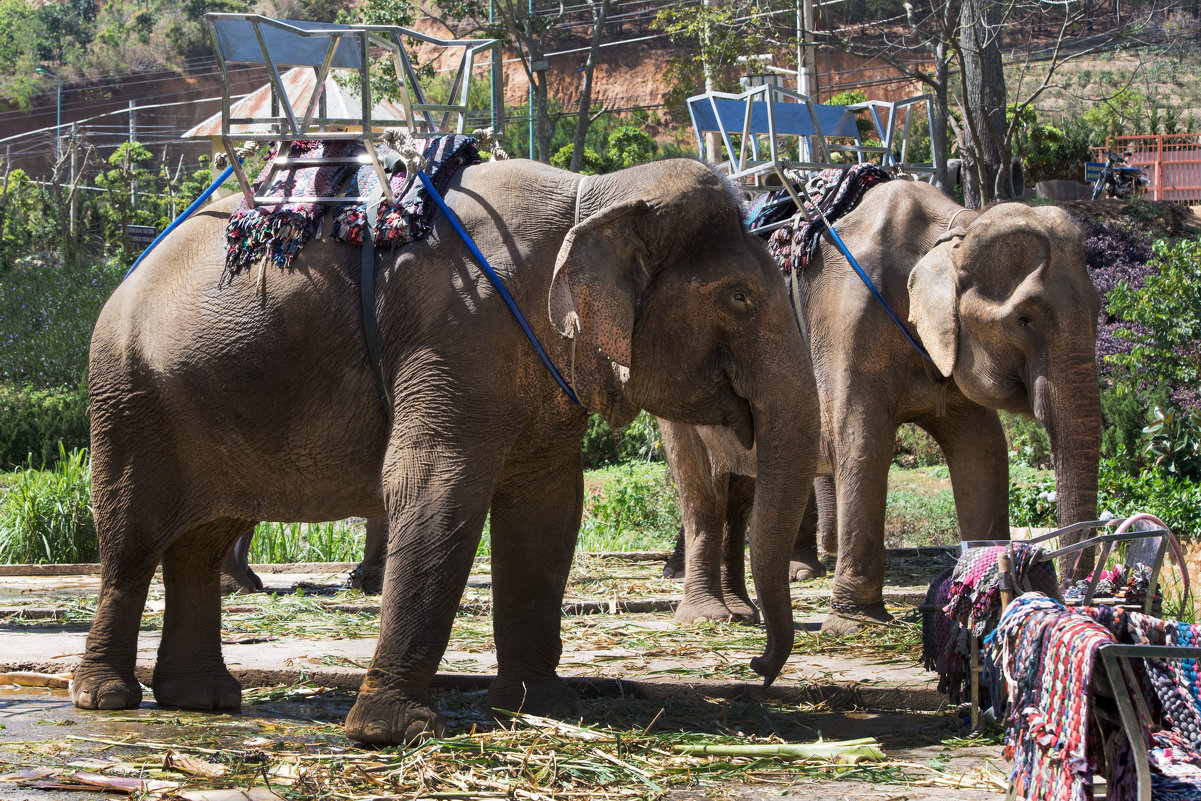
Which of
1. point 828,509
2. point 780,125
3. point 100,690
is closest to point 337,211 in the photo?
point 100,690

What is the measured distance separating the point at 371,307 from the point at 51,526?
295 inches

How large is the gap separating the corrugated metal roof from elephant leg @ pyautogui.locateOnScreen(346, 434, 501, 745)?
150cm

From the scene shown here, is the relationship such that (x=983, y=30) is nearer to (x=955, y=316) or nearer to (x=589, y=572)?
(x=589, y=572)

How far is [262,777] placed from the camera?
4.36 m

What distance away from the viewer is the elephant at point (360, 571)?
361 inches

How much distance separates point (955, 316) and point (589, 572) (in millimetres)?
4258

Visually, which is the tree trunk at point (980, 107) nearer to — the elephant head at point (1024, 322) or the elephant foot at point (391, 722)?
the elephant head at point (1024, 322)

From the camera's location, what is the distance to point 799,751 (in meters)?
4.69

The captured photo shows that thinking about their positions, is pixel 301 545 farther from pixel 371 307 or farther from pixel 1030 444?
pixel 1030 444

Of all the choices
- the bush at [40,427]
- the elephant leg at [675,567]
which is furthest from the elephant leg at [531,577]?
the bush at [40,427]

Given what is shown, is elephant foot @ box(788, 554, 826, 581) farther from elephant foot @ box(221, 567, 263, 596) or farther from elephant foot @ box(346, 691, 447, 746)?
elephant foot @ box(346, 691, 447, 746)

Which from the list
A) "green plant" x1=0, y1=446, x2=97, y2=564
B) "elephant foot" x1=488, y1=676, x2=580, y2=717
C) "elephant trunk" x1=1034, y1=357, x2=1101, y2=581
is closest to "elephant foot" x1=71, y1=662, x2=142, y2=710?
"elephant foot" x1=488, y1=676, x2=580, y2=717

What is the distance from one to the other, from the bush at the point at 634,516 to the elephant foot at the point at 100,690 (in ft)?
24.6

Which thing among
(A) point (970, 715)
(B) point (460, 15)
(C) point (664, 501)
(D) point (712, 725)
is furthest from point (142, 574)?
(B) point (460, 15)
